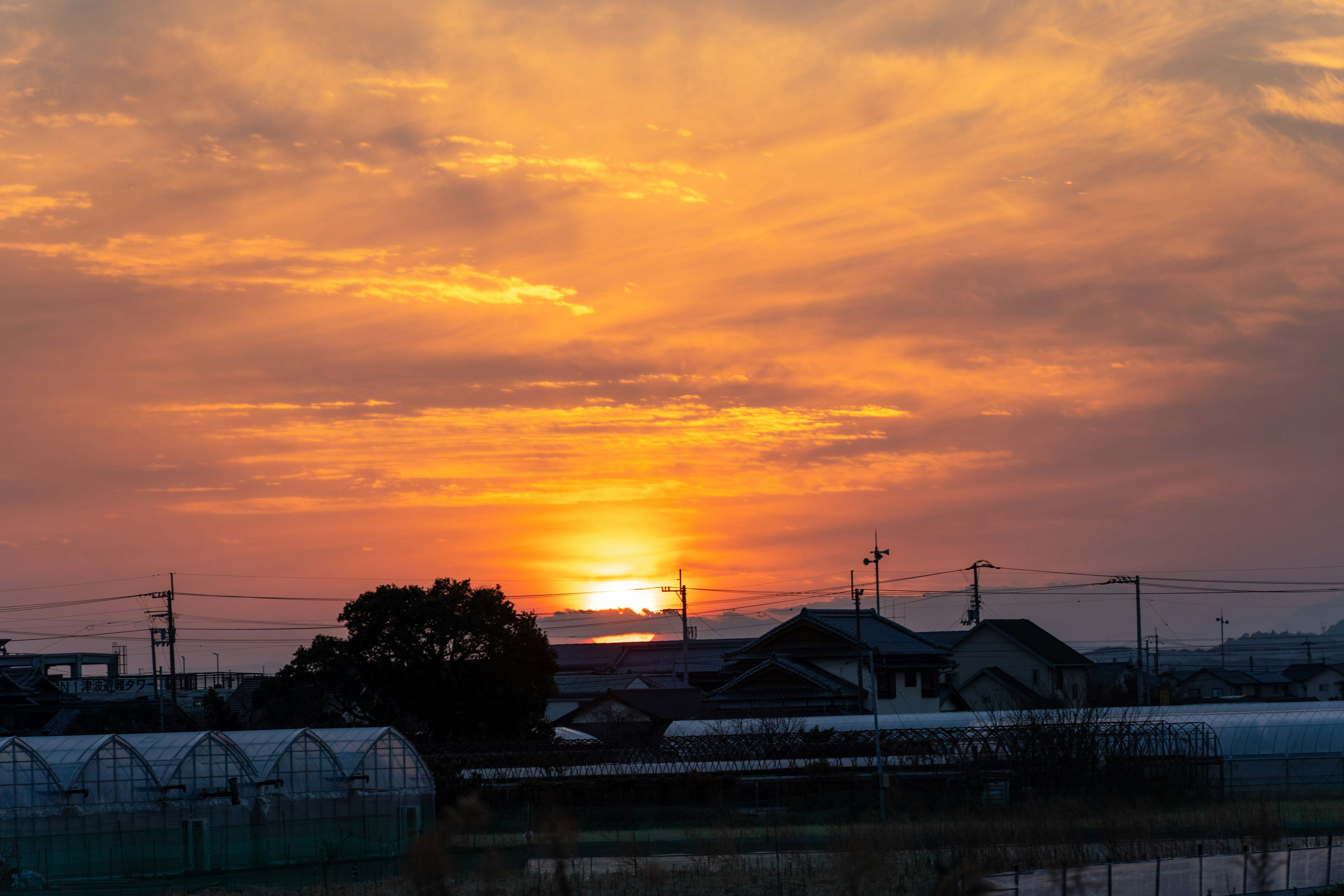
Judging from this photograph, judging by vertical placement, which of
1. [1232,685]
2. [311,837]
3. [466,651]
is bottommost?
[1232,685]

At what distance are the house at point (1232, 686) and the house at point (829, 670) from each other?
2003 inches

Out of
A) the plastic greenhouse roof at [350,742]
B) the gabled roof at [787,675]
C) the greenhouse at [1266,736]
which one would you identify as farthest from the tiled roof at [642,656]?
the plastic greenhouse roof at [350,742]

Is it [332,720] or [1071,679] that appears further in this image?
[1071,679]

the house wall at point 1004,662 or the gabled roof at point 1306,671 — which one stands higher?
the house wall at point 1004,662

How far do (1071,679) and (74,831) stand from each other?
6297cm

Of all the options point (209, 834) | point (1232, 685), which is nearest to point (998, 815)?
point (209, 834)

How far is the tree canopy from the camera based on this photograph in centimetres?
4925

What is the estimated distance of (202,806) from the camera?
31.2 meters

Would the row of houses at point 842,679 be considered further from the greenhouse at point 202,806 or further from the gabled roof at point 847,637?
the greenhouse at point 202,806

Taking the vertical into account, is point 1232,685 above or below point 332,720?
below

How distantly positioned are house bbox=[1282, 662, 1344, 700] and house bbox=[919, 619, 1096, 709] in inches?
1584

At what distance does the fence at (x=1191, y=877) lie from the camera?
1683 cm

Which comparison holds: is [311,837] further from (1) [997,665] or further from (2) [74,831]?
(1) [997,665]

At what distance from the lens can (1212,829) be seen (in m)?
27.5
